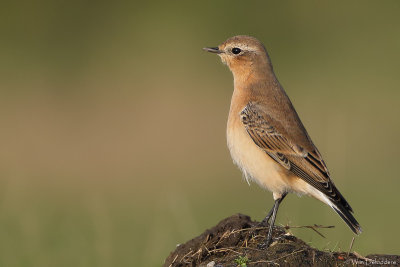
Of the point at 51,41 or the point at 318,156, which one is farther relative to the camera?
the point at 51,41

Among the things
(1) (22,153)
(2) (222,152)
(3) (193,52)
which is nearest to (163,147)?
(2) (222,152)

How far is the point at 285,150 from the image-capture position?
859cm

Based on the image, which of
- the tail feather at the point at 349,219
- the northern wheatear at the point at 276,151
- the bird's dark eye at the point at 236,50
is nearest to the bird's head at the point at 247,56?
the bird's dark eye at the point at 236,50

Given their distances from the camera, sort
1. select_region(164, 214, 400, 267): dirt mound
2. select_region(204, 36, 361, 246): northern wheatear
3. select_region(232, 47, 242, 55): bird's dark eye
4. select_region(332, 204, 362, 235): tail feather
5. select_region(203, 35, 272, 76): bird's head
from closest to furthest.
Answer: select_region(164, 214, 400, 267): dirt mound → select_region(332, 204, 362, 235): tail feather → select_region(204, 36, 361, 246): northern wheatear → select_region(203, 35, 272, 76): bird's head → select_region(232, 47, 242, 55): bird's dark eye

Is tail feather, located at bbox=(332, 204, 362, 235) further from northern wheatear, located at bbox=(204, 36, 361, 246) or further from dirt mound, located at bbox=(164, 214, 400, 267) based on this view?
dirt mound, located at bbox=(164, 214, 400, 267)

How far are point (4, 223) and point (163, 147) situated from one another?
8477mm

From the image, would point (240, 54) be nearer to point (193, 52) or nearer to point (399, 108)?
point (399, 108)

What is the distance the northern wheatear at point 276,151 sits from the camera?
8.41 metres

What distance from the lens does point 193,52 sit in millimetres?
23906

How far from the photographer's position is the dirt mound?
7.09 metres

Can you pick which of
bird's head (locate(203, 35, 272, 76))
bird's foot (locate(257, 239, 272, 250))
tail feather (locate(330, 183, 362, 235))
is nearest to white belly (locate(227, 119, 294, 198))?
tail feather (locate(330, 183, 362, 235))

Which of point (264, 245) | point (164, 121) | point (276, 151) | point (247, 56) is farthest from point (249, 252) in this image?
point (164, 121)

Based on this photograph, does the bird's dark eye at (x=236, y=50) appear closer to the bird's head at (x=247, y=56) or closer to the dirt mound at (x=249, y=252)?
the bird's head at (x=247, y=56)

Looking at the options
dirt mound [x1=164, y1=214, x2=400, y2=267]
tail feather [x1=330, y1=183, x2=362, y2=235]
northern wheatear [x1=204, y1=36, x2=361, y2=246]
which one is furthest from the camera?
northern wheatear [x1=204, y1=36, x2=361, y2=246]
